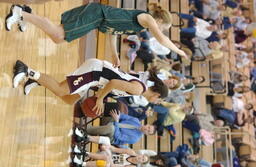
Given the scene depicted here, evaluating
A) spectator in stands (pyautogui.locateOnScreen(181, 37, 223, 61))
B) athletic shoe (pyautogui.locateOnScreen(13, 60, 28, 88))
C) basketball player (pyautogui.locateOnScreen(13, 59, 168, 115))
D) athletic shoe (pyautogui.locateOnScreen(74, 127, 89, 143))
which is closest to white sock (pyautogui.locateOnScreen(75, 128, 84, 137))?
athletic shoe (pyautogui.locateOnScreen(74, 127, 89, 143))

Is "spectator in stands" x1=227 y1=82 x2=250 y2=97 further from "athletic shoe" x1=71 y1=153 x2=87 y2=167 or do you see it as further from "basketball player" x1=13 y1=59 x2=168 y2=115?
"basketball player" x1=13 y1=59 x2=168 y2=115

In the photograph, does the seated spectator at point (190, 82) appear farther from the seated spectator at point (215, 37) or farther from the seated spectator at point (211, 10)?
the seated spectator at point (211, 10)

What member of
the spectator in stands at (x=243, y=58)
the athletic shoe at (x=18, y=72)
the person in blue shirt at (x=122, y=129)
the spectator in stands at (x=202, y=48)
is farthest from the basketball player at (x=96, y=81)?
the spectator in stands at (x=243, y=58)

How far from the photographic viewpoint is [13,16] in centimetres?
271

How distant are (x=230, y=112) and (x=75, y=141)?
3.64 m

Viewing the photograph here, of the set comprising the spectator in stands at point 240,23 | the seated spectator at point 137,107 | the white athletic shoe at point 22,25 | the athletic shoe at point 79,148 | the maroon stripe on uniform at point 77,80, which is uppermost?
the spectator in stands at point 240,23

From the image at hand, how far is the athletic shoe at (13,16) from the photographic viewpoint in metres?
2.68

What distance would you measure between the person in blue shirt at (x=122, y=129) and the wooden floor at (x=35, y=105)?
468mm

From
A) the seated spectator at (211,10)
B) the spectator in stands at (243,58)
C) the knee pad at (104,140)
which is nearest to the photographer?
the knee pad at (104,140)

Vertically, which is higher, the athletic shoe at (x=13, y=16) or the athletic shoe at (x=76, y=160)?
the athletic shoe at (x=13, y=16)

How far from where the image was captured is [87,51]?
4.38m

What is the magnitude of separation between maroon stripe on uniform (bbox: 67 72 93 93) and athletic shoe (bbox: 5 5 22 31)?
2.04 feet

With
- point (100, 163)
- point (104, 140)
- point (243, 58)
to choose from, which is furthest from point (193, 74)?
point (100, 163)

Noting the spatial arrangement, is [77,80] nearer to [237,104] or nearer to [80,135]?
[80,135]
